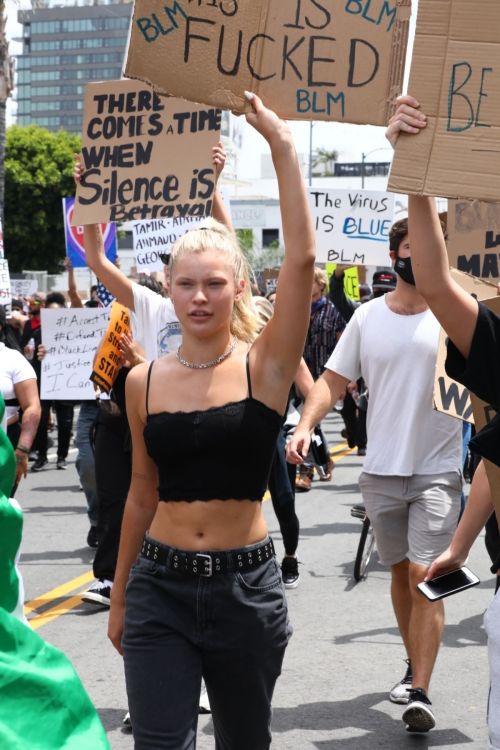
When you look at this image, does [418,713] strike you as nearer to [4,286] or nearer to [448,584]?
[448,584]

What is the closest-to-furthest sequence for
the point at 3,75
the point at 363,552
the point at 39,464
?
1. the point at 363,552
2. the point at 39,464
3. the point at 3,75

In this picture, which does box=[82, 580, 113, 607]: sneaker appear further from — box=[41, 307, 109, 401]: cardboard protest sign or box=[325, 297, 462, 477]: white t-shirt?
box=[41, 307, 109, 401]: cardboard protest sign

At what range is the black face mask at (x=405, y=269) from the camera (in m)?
5.65

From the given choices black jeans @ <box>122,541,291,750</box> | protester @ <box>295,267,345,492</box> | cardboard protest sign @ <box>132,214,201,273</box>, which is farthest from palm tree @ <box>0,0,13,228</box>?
black jeans @ <box>122,541,291,750</box>

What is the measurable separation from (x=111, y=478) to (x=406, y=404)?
2252 millimetres

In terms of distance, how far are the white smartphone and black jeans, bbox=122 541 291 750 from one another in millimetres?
910

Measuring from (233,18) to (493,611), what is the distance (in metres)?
1.88

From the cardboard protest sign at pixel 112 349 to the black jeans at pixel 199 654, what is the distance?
235cm

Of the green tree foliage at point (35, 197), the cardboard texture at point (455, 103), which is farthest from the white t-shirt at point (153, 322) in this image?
the green tree foliage at point (35, 197)

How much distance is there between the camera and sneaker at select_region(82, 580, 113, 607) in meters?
7.61

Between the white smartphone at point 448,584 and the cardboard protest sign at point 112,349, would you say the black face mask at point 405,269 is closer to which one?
the cardboard protest sign at point 112,349

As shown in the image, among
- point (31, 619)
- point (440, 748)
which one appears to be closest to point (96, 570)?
point (31, 619)

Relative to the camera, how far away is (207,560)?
11.6 ft

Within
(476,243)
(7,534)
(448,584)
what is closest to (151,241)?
(476,243)
